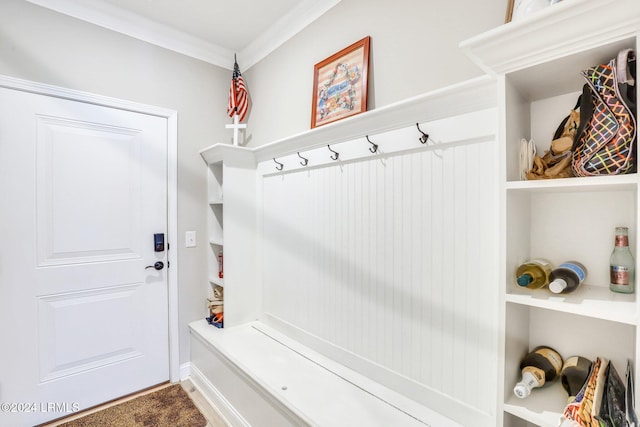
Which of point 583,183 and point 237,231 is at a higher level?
point 583,183

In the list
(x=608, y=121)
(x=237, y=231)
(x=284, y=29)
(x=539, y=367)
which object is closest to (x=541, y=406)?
(x=539, y=367)

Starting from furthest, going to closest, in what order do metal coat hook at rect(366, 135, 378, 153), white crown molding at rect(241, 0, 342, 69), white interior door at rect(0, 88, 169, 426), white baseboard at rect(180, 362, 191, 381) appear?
1. white baseboard at rect(180, 362, 191, 381)
2. white crown molding at rect(241, 0, 342, 69)
3. white interior door at rect(0, 88, 169, 426)
4. metal coat hook at rect(366, 135, 378, 153)

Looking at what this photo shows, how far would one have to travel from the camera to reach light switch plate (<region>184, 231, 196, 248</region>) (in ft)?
7.75

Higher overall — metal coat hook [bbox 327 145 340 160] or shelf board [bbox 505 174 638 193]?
metal coat hook [bbox 327 145 340 160]

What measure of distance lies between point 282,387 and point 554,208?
140 centimetres

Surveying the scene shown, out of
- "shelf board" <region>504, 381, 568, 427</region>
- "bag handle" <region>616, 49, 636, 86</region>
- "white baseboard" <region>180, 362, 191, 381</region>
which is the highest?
"bag handle" <region>616, 49, 636, 86</region>

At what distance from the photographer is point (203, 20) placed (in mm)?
2092

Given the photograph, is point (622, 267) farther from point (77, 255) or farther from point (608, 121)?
point (77, 255)

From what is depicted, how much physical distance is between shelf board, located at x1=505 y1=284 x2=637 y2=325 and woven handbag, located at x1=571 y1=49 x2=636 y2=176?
0.34m

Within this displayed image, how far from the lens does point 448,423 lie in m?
1.20

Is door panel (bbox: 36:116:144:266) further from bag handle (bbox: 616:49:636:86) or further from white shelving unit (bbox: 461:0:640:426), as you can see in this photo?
bag handle (bbox: 616:49:636:86)

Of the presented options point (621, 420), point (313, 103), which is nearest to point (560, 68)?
point (621, 420)

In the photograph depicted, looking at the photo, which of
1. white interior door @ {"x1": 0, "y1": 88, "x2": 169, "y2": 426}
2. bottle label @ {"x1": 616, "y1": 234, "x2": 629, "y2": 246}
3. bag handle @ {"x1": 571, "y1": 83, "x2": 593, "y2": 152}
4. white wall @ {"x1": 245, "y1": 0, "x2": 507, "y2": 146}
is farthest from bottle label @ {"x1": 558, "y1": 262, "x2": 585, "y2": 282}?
white interior door @ {"x1": 0, "y1": 88, "x2": 169, "y2": 426}

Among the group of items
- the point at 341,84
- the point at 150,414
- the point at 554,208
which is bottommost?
the point at 150,414
